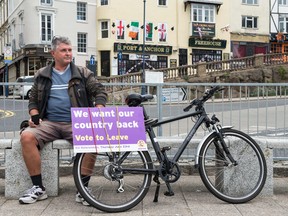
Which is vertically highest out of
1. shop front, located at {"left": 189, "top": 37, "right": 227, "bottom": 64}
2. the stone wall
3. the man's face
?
shop front, located at {"left": 189, "top": 37, "right": 227, "bottom": 64}

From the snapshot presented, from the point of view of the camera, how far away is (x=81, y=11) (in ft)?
141

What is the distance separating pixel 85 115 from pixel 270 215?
220 cm

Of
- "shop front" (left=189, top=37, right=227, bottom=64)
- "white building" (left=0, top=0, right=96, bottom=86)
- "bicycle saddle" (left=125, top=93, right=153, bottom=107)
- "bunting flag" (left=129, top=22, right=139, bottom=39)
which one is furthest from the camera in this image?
"shop front" (left=189, top=37, right=227, bottom=64)

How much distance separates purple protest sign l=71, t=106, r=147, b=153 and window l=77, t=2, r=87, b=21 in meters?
39.1

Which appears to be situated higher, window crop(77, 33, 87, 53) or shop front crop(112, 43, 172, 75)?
window crop(77, 33, 87, 53)

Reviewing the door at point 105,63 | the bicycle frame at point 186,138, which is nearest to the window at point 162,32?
the door at point 105,63

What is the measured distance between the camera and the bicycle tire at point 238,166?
502 cm

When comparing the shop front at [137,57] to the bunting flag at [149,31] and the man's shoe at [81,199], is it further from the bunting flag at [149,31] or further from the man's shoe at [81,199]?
the man's shoe at [81,199]

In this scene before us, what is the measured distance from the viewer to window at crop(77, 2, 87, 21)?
42631 millimetres

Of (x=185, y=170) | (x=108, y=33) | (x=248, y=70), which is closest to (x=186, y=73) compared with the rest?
(x=248, y=70)

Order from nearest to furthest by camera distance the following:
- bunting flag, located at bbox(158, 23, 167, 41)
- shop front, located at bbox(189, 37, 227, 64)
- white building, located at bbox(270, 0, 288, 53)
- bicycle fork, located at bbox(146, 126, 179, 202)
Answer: bicycle fork, located at bbox(146, 126, 179, 202) < bunting flag, located at bbox(158, 23, 167, 41) < shop front, located at bbox(189, 37, 227, 64) < white building, located at bbox(270, 0, 288, 53)

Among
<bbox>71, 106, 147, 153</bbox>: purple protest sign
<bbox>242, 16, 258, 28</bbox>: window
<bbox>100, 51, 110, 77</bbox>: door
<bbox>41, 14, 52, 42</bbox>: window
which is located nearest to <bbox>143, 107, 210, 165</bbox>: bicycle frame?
<bbox>71, 106, 147, 153</bbox>: purple protest sign

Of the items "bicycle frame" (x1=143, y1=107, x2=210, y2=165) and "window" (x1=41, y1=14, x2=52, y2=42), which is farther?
"window" (x1=41, y1=14, x2=52, y2=42)

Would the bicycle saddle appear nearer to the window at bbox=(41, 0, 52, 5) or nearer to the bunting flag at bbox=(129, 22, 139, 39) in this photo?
the window at bbox=(41, 0, 52, 5)
